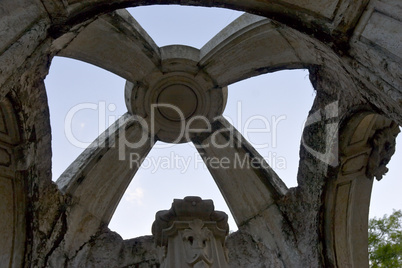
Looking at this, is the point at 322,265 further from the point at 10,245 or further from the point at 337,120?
the point at 10,245

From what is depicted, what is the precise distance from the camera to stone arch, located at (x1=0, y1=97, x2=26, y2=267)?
20.0 ft

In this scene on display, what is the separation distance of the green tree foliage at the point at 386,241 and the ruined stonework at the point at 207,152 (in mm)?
1281

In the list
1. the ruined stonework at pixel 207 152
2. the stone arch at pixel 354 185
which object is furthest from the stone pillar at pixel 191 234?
the stone arch at pixel 354 185

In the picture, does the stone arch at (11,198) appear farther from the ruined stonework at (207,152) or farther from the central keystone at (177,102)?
the central keystone at (177,102)

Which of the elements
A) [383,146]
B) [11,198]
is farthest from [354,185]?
[11,198]

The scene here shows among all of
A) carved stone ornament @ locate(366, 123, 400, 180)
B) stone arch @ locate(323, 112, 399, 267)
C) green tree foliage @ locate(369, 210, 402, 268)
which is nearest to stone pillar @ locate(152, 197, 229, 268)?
stone arch @ locate(323, 112, 399, 267)

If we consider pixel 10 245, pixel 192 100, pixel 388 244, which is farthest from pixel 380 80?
pixel 388 244

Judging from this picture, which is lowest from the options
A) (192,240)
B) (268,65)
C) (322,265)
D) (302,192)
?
(192,240)

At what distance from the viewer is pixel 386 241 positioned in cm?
884

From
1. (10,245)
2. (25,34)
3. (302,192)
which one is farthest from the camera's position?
(302,192)

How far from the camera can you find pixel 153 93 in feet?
25.7

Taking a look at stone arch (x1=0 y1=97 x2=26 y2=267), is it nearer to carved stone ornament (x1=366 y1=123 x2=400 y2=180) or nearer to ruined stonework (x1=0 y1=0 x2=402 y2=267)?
ruined stonework (x1=0 y1=0 x2=402 y2=267)

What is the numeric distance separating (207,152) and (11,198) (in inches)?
133

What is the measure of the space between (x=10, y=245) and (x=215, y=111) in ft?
12.4
